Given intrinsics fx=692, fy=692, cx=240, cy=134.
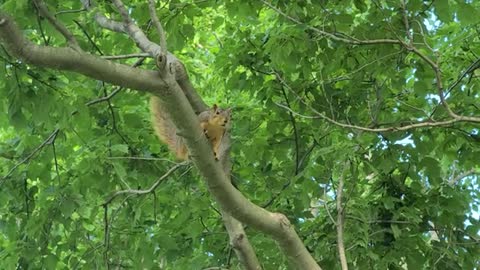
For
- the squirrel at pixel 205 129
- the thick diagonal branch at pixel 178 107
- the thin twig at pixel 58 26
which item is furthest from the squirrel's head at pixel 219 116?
the thin twig at pixel 58 26

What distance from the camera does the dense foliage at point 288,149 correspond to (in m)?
4.42

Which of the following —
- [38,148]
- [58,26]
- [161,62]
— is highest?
[38,148]

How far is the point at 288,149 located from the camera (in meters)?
5.39

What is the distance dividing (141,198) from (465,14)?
244cm

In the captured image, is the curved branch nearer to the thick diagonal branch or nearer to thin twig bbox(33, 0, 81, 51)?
the thick diagonal branch

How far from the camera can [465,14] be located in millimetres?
4211

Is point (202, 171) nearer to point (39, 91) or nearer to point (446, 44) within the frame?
point (39, 91)

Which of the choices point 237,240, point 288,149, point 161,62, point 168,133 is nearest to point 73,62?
point 161,62

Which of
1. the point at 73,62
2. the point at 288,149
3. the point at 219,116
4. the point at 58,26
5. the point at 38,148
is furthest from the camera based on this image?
the point at 288,149

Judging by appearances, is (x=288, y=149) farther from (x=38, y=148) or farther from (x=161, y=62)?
(x=161, y=62)

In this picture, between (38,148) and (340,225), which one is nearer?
(340,225)

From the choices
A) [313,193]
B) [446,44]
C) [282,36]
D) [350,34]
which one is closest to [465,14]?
[446,44]

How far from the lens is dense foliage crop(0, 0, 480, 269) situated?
4.42 meters

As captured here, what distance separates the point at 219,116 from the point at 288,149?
807 millimetres
